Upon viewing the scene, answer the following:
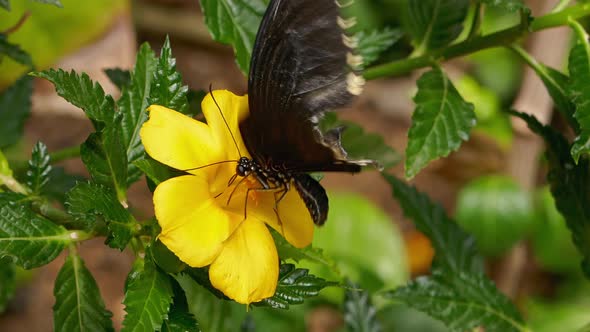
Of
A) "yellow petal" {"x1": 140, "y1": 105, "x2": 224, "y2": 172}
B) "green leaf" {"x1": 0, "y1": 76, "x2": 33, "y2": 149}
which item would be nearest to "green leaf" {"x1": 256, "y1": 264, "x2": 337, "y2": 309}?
"yellow petal" {"x1": 140, "y1": 105, "x2": 224, "y2": 172}

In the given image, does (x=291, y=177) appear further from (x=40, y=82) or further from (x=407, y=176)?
(x=40, y=82)

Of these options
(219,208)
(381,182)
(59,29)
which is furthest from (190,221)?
(381,182)

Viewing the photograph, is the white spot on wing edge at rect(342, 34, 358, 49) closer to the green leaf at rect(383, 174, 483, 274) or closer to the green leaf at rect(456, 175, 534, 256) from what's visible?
the green leaf at rect(383, 174, 483, 274)

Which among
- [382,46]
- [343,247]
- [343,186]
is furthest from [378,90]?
[382,46]

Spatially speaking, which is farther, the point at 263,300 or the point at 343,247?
the point at 343,247

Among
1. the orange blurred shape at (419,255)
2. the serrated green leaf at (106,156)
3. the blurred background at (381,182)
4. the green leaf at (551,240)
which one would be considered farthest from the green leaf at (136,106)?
the orange blurred shape at (419,255)

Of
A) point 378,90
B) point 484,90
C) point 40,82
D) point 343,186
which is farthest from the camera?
point 378,90
